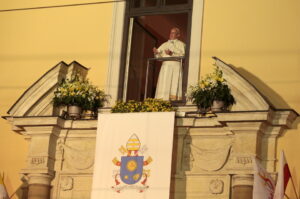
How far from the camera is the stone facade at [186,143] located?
15.0m

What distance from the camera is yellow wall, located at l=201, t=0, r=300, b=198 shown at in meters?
15.3

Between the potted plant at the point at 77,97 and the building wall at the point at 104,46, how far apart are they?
14.6 inches

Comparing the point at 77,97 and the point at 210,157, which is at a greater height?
the point at 77,97

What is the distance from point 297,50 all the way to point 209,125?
1585 mm

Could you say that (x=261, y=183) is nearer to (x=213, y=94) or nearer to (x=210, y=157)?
(x=210, y=157)

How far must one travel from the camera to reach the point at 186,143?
15578 mm

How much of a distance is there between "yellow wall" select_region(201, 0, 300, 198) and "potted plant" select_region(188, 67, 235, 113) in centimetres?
42

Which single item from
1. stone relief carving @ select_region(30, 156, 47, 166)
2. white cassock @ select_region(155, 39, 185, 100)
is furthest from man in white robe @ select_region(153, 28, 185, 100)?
stone relief carving @ select_region(30, 156, 47, 166)

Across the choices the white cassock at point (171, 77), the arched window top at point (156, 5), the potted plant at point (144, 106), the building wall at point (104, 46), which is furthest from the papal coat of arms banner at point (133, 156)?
the arched window top at point (156, 5)

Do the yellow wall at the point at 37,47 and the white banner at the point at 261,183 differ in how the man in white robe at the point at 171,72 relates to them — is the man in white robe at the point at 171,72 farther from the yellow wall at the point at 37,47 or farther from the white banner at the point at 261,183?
the white banner at the point at 261,183

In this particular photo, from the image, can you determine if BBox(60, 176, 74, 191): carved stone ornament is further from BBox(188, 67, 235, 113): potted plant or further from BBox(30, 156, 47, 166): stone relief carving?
BBox(188, 67, 235, 113): potted plant

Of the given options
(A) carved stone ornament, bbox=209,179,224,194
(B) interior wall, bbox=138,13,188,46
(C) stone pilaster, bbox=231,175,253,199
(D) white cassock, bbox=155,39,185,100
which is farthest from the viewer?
(B) interior wall, bbox=138,13,188,46

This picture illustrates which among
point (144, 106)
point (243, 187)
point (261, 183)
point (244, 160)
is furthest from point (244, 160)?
point (144, 106)

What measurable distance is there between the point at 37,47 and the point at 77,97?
62.0 inches
